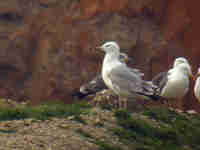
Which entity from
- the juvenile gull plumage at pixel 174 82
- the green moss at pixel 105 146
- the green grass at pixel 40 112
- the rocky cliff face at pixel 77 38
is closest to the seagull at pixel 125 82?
the green grass at pixel 40 112

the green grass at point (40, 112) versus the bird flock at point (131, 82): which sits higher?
the bird flock at point (131, 82)

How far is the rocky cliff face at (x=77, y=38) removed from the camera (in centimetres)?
1986

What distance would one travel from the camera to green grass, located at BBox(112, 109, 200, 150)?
8.77 metres

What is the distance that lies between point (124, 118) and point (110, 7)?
11.3 metres

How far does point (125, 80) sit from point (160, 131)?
4.37 ft

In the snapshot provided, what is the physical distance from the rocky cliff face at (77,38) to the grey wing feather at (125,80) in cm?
953

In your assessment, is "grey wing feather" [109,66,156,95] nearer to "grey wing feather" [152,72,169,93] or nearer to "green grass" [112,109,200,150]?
"green grass" [112,109,200,150]

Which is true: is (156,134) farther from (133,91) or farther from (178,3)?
(178,3)

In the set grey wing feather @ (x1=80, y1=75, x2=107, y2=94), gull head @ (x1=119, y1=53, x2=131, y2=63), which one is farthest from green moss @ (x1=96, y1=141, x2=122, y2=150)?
gull head @ (x1=119, y1=53, x2=131, y2=63)

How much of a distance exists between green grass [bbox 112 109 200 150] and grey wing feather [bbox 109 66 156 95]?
55 cm

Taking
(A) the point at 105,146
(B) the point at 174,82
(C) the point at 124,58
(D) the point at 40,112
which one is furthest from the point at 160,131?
(C) the point at 124,58

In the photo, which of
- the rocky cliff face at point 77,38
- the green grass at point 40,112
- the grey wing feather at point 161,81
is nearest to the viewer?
the green grass at point 40,112

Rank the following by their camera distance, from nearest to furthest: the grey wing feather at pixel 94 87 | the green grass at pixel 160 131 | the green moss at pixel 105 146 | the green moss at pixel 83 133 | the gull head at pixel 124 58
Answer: the green moss at pixel 105 146 → the green moss at pixel 83 133 → the green grass at pixel 160 131 → the grey wing feather at pixel 94 87 → the gull head at pixel 124 58

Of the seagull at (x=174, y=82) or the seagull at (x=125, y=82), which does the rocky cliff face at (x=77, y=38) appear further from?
the seagull at (x=125, y=82)
